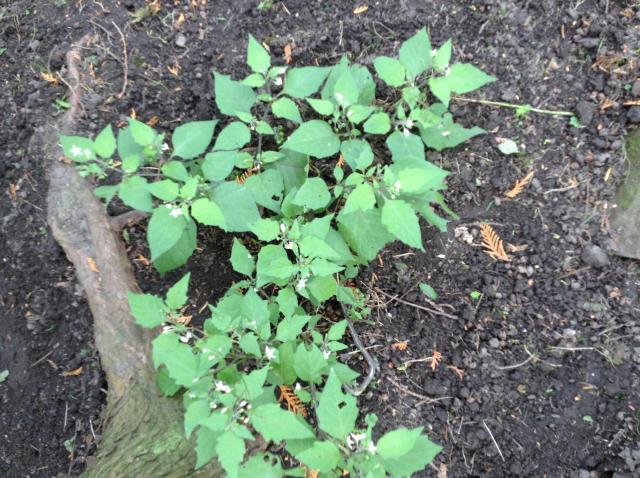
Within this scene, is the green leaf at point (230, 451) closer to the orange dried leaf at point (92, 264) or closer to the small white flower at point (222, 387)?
the small white flower at point (222, 387)

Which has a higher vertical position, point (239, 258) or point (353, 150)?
point (353, 150)

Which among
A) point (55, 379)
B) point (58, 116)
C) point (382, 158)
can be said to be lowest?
point (55, 379)

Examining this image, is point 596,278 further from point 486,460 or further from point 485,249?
point 486,460

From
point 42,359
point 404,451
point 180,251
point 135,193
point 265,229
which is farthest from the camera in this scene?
point 42,359

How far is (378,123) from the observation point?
304 centimetres

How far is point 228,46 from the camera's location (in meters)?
3.54

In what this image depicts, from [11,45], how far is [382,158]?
112 inches

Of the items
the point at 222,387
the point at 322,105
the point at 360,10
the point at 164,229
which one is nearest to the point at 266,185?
the point at 322,105

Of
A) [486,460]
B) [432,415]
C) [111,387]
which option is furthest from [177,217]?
[486,460]

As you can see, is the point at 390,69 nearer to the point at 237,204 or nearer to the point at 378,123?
the point at 378,123

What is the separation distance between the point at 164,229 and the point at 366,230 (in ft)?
3.84

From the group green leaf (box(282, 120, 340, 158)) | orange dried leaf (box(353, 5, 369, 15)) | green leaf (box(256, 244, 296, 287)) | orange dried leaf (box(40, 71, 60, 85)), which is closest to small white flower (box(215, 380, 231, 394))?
green leaf (box(256, 244, 296, 287))

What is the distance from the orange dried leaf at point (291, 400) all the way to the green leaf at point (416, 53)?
2.07 meters

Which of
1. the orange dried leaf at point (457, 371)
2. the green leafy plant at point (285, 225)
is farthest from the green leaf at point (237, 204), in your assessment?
the orange dried leaf at point (457, 371)
